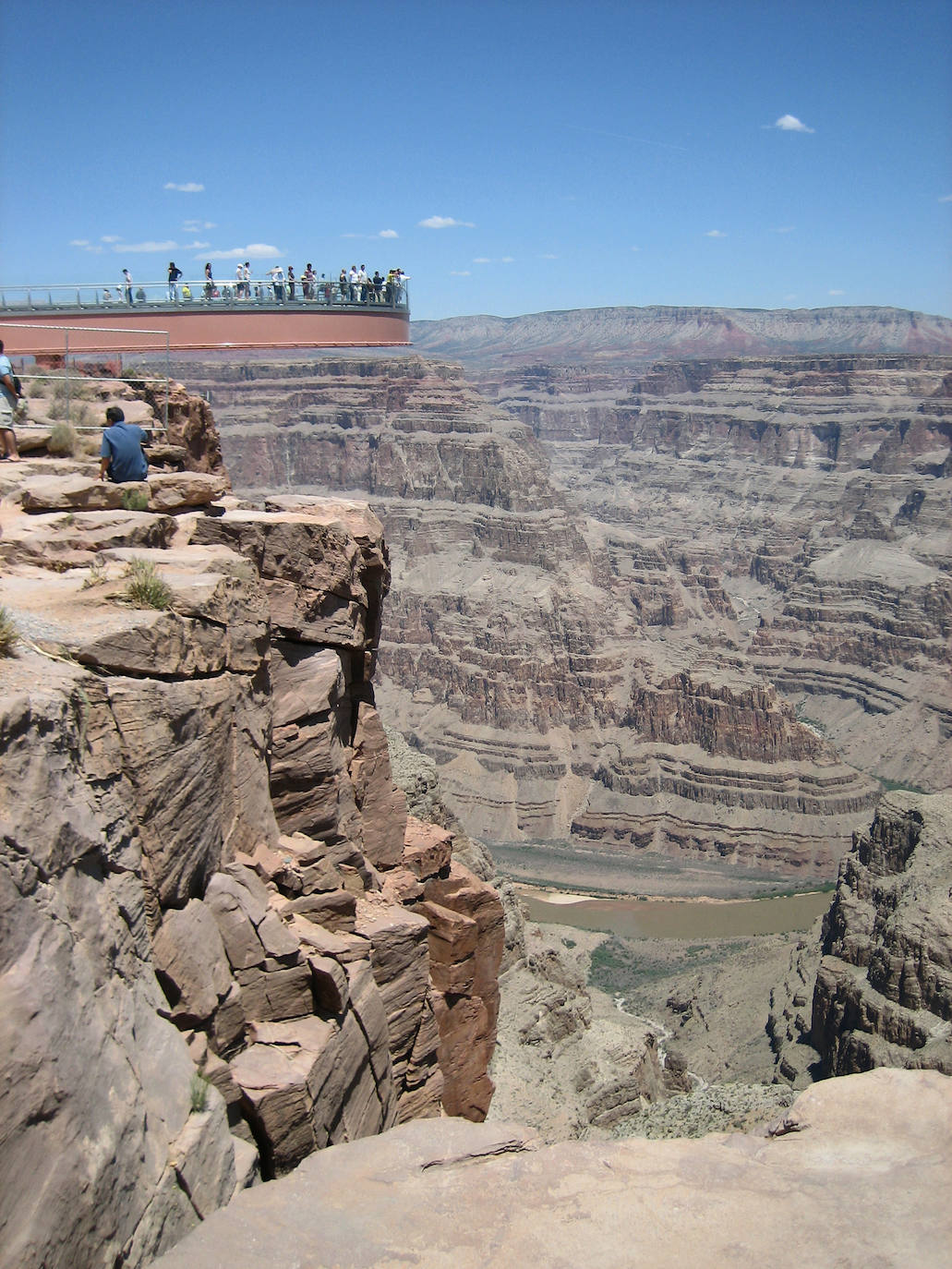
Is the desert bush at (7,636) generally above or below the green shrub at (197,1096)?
above

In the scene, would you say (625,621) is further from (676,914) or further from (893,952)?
(893,952)

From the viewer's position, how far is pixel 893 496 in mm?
171375

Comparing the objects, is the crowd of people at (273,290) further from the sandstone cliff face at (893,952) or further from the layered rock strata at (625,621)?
the layered rock strata at (625,621)

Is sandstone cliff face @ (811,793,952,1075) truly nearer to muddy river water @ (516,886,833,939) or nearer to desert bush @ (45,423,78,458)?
muddy river water @ (516,886,833,939)

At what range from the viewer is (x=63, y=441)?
16.9m

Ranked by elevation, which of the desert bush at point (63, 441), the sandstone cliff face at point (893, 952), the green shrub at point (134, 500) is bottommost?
the sandstone cliff face at point (893, 952)

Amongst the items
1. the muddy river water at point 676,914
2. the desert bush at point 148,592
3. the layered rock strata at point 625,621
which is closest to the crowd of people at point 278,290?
the desert bush at point 148,592

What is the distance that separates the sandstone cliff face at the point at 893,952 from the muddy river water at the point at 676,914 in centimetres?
1483

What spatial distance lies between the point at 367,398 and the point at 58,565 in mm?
154763

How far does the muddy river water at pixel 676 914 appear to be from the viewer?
232 ft

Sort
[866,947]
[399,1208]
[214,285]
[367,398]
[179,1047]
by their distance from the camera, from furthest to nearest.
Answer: [367,398], [866,947], [214,285], [179,1047], [399,1208]

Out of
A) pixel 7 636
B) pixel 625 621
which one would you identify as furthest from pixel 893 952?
pixel 625 621

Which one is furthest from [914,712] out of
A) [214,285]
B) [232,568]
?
[232,568]

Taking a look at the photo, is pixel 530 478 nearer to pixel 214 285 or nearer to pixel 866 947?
pixel 866 947
